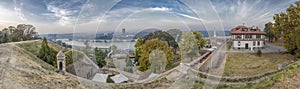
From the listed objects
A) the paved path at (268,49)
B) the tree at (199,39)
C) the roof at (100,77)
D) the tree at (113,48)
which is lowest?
the roof at (100,77)

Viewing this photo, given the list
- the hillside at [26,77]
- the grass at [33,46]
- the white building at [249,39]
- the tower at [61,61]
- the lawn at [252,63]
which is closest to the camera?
the hillside at [26,77]

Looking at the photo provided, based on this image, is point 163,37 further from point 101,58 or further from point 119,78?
point 119,78

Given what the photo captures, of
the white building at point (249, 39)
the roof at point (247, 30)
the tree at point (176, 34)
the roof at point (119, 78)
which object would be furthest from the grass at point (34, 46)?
the white building at point (249, 39)

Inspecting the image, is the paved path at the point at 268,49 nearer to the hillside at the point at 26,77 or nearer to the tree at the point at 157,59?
the tree at the point at 157,59

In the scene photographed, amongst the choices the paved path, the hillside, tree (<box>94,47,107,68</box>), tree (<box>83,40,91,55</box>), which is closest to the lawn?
the paved path

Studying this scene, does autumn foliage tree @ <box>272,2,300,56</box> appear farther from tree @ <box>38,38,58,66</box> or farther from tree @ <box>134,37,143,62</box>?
tree @ <box>38,38,58,66</box>

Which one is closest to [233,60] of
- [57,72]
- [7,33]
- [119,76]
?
[119,76]
